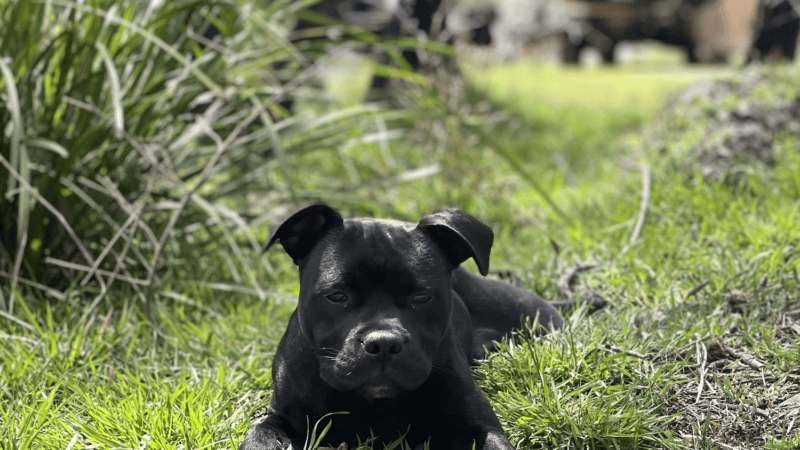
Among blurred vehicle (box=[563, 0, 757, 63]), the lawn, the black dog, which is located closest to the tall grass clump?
the lawn

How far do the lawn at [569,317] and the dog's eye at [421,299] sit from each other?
55 centimetres

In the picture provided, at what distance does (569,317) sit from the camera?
10.5 ft

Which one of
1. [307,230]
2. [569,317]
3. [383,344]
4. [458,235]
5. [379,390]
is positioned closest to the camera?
[383,344]

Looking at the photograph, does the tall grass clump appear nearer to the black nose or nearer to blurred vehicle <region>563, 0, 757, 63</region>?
the black nose

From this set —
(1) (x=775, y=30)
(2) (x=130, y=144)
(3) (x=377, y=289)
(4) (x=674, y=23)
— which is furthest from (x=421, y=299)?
(4) (x=674, y=23)

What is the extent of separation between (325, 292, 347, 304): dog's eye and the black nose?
20 cm

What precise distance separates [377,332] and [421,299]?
0.22 metres

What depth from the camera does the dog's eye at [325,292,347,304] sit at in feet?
7.41

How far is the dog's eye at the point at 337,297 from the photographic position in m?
2.26

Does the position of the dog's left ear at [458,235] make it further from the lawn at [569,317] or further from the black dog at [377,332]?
the lawn at [569,317]

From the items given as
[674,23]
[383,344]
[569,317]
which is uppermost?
[383,344]

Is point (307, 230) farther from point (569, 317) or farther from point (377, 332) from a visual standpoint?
point (569, 317)

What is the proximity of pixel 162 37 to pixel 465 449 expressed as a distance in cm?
293

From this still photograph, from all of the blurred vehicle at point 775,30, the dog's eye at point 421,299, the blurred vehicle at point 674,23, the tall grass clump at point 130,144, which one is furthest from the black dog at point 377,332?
the blurred vehicle at point 674,23
